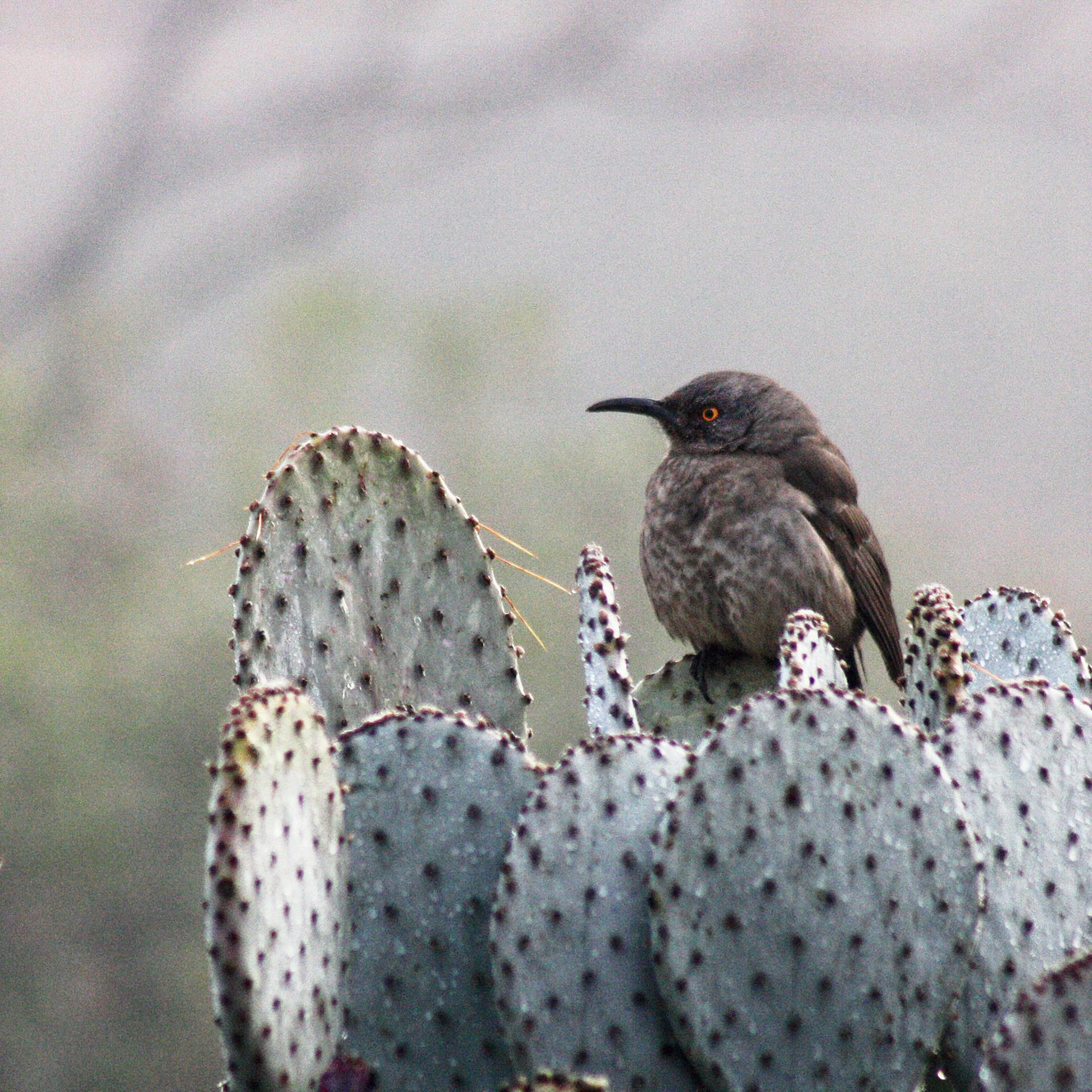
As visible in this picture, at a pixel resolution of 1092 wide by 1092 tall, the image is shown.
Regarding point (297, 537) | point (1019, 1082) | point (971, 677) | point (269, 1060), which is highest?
point (297, 537)

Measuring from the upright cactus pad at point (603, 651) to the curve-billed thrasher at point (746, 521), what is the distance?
2.53 ft

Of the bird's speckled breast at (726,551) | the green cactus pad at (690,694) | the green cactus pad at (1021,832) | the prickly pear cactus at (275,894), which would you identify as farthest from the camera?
the bird's speckled breast at (726,551)

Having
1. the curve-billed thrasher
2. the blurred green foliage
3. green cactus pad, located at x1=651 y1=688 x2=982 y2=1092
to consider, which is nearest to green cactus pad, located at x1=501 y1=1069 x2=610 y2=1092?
green cactus pad, located at x1=651 y1=688 x2=982 y2=1092

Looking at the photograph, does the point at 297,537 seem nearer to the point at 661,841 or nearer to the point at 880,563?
the point at 661,841

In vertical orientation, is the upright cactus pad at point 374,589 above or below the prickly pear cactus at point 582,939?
above

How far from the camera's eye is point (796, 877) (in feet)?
3.66

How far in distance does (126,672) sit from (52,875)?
1.48 metres

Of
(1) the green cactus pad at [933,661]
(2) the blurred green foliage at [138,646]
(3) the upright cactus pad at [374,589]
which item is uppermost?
(2) the blurred green foliage at [138,646]

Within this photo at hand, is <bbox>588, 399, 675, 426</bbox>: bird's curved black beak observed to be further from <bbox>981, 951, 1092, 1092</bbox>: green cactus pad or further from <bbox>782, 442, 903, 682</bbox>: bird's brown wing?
<bbox>981, 951, 1092, 1092</bbox>: green cactus pad

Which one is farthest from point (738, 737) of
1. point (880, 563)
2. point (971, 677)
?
point (880, 563)

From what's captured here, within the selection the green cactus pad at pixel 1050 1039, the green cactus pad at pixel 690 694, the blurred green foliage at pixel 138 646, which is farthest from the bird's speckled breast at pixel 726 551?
Result: the blurred green foliage at pixel 138 646

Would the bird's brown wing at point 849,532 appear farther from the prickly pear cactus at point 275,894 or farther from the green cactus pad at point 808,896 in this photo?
the prickly pear cactus at point 275,894

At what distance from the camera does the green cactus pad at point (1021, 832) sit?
125 cm

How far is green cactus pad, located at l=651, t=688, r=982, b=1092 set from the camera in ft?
3.66
